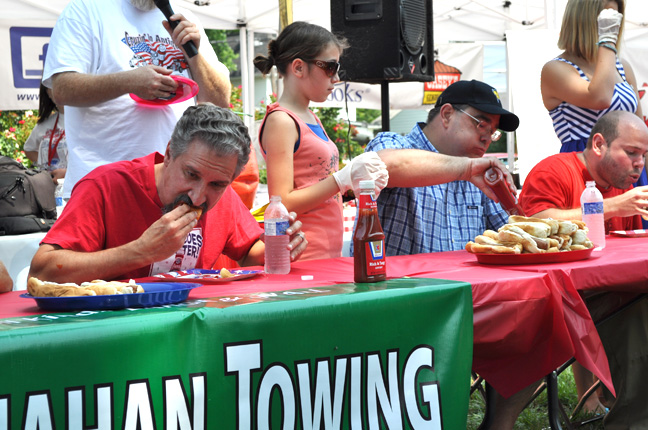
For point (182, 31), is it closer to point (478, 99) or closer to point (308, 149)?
point (308, 149)

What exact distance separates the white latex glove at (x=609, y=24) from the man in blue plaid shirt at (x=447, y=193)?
0.84m

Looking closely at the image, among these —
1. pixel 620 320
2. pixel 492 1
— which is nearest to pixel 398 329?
pixel 620 320

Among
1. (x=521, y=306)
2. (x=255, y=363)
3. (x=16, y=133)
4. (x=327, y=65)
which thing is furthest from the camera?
(x=16, y=133)

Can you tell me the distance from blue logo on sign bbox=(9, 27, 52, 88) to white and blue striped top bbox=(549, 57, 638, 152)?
5341 mm

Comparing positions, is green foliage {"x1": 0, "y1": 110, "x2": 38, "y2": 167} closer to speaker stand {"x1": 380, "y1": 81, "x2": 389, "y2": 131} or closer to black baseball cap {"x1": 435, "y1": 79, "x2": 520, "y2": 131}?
speaker stand {"x1": 380, "y1": 81, "x2": 389, "y2": 131}

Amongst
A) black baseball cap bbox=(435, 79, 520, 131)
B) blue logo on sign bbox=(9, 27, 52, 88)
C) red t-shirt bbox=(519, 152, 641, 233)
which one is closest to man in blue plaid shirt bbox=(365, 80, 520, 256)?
black baseball cap bbox=(435, 79, 520, 131)

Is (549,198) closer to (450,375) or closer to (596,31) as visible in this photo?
(596,31)

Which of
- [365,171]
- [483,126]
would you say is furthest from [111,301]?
[483,126]

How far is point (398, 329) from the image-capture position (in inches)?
69.5

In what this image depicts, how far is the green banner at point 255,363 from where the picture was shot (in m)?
1.35

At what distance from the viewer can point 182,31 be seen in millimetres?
2750

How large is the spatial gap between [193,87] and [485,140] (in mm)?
1281

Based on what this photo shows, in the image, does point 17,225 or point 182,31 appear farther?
point 17,225

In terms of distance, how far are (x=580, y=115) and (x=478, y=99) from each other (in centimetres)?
87
